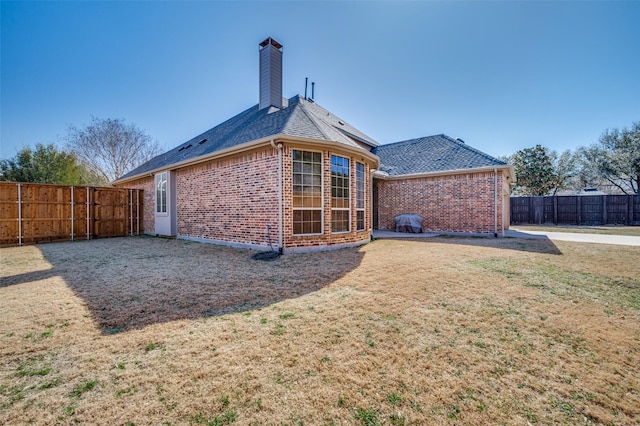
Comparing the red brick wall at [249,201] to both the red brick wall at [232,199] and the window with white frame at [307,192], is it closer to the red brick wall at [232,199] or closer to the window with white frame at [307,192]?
the red brick wall at [232,199]

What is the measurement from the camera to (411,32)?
9844 millimetres

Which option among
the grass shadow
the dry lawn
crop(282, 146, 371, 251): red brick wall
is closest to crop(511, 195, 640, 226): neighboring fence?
crop(282, 146, 371, 251): red brick wall

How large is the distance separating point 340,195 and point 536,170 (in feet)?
98.3

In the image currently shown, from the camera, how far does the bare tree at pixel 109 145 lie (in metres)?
22.4

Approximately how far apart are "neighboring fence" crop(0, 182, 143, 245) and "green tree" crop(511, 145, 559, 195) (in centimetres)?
3466

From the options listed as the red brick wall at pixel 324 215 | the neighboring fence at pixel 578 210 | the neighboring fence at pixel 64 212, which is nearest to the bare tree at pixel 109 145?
the neighboring fence at pixel 64 212

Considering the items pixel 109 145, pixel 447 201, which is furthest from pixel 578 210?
pixel 109 145

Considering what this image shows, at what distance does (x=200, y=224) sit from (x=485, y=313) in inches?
372

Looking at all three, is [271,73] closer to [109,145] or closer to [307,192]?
[307,192]

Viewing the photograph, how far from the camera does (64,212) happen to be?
34.9 feet

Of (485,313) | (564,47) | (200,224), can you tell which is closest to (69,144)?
(200,224)

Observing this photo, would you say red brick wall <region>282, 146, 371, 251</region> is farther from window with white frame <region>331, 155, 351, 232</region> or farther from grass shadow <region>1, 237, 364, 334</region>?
grass shadow <region>1, 237, 364, 334</region>

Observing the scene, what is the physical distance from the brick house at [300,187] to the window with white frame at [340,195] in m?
0.03

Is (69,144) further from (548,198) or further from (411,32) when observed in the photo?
(548,198)
